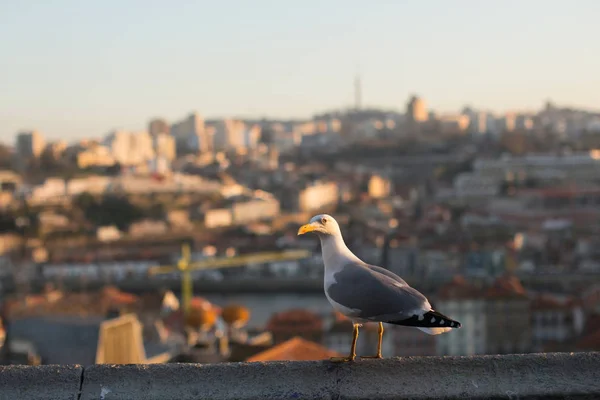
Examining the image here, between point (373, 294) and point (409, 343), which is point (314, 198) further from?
point (373, 294)

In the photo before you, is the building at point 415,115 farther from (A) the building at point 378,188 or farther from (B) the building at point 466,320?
(B) the building at point 466,320

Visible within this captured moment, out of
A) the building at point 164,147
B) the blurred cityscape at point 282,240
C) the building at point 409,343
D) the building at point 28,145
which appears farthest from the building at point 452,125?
the building at point 409,343

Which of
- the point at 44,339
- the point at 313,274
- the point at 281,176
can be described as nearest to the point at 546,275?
the point at 313,274

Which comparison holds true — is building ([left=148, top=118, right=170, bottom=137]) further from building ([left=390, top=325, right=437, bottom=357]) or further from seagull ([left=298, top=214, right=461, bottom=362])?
seagull ([left=298, top=214, right=461, bottom=362])

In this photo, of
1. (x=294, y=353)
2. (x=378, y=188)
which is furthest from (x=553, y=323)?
(x=378, y=188)

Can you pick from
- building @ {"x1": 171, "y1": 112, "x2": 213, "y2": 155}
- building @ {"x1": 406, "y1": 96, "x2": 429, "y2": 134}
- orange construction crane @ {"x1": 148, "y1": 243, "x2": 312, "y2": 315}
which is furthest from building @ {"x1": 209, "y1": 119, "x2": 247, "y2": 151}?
orange construction crane @ {"x1": 148, "y1": 243, "x2": 312, "y2": 315}
